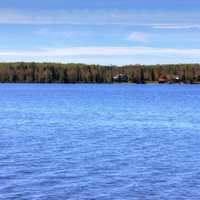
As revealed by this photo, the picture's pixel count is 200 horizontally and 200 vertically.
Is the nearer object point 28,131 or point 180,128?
point 28,131

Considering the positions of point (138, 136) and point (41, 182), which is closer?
point (41, 182)

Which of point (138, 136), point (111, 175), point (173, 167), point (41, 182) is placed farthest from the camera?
point (138, 136)

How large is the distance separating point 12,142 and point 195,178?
1563 cm

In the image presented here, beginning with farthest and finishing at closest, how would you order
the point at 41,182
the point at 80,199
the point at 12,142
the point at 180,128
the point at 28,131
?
the point at 180,128 → the point at 28,131 → the point at 12,142 → the point at 41,182 → the point at 80,199

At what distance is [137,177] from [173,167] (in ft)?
10.6

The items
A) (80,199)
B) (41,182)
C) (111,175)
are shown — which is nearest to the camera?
(80,199)

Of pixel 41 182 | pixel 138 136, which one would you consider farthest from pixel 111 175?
pixel 138 136

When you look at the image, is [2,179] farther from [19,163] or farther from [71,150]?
[71,150]

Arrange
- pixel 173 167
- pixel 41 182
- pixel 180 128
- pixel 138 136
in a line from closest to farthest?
pixel 41 182 < pixel 173 167 < pixel 138 136 < pixel 180 128

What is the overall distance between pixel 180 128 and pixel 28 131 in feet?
43.4

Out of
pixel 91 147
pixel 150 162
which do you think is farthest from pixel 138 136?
pixel 150 162

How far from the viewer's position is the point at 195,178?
993 inches

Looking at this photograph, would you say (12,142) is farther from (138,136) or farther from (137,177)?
(137,177)

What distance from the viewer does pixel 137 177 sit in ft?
83.6
